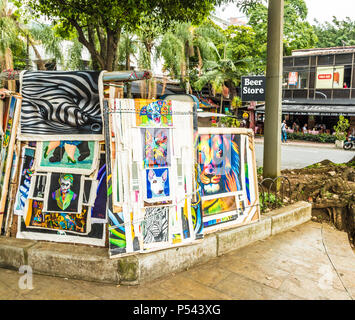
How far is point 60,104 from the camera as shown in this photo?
3.59 meters

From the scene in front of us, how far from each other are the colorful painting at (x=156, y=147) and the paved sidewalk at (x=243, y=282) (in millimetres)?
1216

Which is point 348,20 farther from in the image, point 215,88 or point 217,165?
point 217,165

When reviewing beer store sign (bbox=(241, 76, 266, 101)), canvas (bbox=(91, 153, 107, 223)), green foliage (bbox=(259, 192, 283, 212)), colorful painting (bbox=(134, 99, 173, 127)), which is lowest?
green foliage (bbox=(259, 192, 283, 212))

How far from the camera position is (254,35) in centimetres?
3105

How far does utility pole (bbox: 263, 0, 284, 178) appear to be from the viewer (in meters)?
5.69

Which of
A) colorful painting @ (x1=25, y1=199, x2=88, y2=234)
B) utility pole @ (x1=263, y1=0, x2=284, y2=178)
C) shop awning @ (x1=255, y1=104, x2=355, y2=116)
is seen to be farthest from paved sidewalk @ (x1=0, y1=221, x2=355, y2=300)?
shop awning @ (x1=255, y1=104, x2=355, y2=116)

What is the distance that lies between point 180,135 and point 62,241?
69.5 inches

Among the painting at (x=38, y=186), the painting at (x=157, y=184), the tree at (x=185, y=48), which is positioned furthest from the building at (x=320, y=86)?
the painting at (x=38, y=186)

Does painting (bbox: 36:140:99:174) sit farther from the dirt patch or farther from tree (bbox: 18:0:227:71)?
the dirt patch

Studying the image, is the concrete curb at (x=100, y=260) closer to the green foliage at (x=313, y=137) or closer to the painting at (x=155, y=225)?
the painting at (x=155, y=225)

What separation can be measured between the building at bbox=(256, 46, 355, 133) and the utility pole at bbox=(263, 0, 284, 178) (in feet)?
72.9

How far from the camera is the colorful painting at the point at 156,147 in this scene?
3.39 meters

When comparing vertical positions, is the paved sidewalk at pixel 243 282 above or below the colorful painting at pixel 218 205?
below

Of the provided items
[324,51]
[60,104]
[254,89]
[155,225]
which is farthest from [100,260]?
[324,51]
